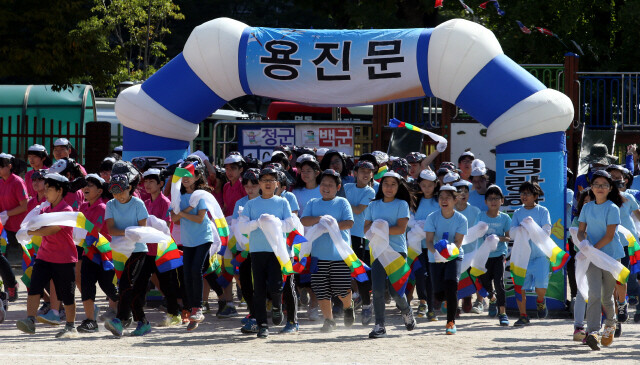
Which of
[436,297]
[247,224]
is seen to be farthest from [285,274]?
[436,297]

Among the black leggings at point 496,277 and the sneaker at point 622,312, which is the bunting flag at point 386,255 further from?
the sneaker at point 622,312

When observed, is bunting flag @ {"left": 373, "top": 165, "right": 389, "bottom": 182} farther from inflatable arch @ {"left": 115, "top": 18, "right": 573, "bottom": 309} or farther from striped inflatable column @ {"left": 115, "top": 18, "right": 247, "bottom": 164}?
striped inflatable column @ {"left": 115, "top": 18, "right": 247, "bottom": 164}

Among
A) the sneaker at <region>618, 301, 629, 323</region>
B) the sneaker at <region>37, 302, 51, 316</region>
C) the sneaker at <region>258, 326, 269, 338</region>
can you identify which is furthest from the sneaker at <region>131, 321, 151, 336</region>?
the sneaker at <region>618, 301, 629, 323</region>

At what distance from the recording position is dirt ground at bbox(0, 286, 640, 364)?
27.5 ft

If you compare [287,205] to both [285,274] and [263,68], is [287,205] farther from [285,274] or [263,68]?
[263,68]

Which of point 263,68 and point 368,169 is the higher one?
point 263,68

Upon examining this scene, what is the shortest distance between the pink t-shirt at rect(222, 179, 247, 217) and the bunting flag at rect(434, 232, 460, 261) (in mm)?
2581

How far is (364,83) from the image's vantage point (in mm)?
11719

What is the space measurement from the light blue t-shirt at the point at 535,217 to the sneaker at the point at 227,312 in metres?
3.01

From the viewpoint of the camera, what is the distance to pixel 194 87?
1204cm

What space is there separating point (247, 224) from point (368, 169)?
6.12 ft

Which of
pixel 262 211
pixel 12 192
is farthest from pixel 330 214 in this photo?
pixel 12 192

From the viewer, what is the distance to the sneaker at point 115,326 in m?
9.48

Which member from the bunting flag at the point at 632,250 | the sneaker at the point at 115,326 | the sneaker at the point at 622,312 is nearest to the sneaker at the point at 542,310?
the sneaker at the point at 622,312
